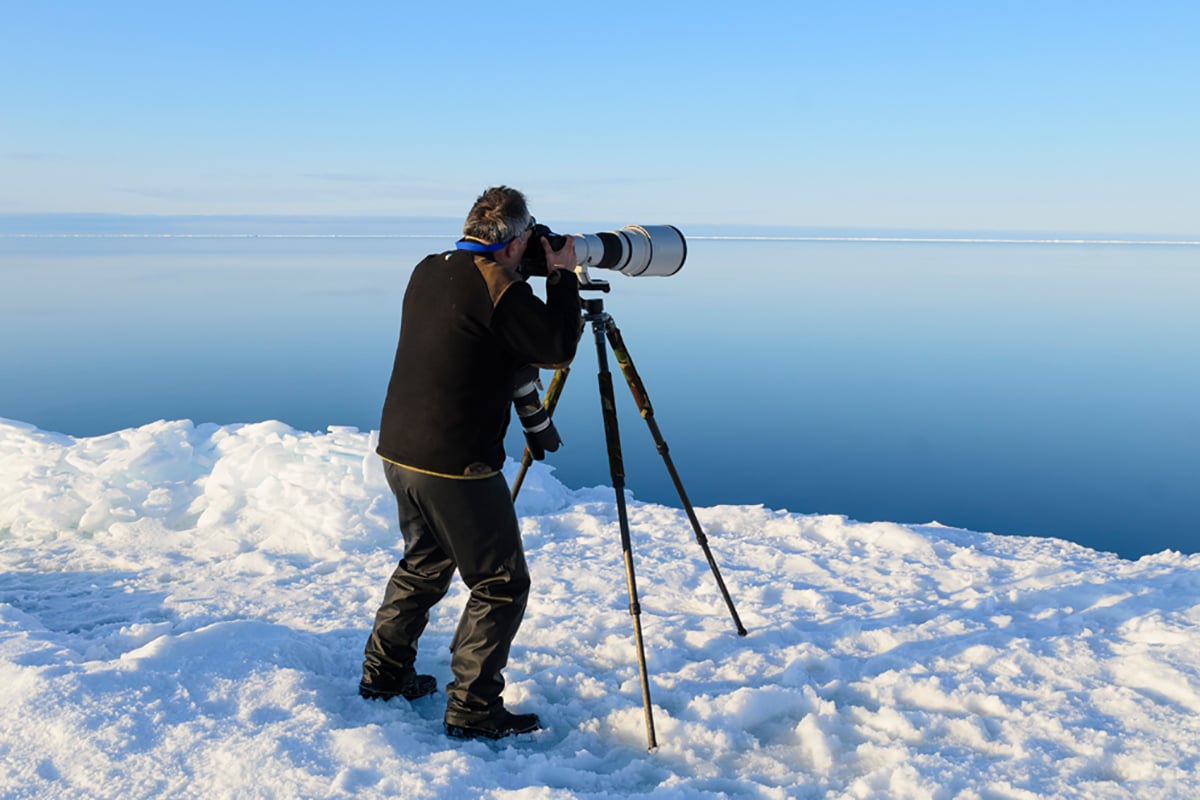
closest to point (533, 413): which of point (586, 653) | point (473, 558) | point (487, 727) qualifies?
point (473, 558)

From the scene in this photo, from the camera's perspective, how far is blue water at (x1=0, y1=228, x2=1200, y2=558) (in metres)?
11.1

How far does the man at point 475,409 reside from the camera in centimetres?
288

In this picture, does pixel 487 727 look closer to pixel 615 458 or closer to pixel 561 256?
pixel 615 458

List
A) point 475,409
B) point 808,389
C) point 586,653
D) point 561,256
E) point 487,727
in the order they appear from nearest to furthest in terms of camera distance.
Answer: point 475,409, point 487,727, point 561,256, point 586,653, point 808,389

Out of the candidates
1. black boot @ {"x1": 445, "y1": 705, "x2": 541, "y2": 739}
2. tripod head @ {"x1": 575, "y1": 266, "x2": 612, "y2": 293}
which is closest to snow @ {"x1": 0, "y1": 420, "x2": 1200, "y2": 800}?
black boot @ {"x1": 445, "y1": 705, "x2": 541, "y2": 739}

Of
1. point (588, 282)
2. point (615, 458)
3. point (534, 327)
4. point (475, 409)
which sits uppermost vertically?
point (588, 282)

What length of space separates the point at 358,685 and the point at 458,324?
1.69m

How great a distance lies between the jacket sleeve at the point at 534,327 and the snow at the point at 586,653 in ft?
4.69

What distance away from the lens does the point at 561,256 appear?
3213 millimetres

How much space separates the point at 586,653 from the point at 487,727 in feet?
3.14

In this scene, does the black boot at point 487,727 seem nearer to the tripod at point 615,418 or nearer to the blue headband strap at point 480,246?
the tripod at point 615,418

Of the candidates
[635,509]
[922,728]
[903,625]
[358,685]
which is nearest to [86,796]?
[358,685]

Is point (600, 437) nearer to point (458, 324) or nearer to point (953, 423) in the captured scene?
point (953, 423)

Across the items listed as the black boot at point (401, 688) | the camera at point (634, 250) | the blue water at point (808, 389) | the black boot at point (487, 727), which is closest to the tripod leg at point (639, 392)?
the camera at point (634, 250)
